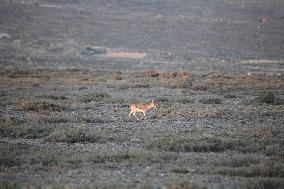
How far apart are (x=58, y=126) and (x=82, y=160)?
5.54 meters

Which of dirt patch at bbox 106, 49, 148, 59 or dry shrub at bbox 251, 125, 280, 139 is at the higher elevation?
dry shrub at bbox 251, 125, 280, 139

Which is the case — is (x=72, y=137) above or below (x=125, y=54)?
above

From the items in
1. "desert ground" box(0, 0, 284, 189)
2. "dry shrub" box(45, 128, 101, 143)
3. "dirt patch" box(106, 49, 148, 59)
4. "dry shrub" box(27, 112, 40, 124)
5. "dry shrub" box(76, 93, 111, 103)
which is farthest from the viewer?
"dirt patch" box(106, 49, 148, 59)

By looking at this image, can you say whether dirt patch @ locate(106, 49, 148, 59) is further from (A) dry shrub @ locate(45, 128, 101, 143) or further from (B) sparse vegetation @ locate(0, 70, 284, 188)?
(A) dry shrub @ locate(45, 128, 101, 143)

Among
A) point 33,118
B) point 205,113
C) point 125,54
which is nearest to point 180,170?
point 33,118

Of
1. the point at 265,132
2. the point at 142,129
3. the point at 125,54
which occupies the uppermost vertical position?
the point at 265,132

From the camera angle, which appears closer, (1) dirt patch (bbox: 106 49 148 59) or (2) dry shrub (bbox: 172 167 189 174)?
(2) dry shrub (bbox: 172 167 189 174)

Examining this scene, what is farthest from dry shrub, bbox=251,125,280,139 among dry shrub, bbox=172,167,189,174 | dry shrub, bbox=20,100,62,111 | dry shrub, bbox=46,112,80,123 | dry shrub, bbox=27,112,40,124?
dry shrub, bbox=20,100,62,111

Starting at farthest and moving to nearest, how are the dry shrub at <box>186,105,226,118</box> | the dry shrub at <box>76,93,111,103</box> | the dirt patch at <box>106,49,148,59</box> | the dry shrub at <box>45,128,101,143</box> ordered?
the dirt patch at <box>106,49,148,59</box>
the dry shrub at <box>76,93,111,103</box>
the dry shrub at <box>186,105,226,118</box>
the dry shrub at <box>45,128,101,143</box>

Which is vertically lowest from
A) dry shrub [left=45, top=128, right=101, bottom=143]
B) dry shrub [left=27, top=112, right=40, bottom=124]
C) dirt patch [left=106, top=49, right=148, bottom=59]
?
dirt patch [left=106, top=49, right=148, bottom=59]

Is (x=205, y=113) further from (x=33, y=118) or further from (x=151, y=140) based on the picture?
(x=33, y=118)

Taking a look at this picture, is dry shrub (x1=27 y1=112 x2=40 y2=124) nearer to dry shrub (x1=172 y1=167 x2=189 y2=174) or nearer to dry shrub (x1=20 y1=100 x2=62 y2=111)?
dry shrub (x1=20 y1=100 x2=62 y2=111)

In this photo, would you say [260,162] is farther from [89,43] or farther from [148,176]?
[89,43]

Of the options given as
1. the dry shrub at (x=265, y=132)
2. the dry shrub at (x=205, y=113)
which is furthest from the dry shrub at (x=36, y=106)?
the dry shrub at (x=265, y=132)
